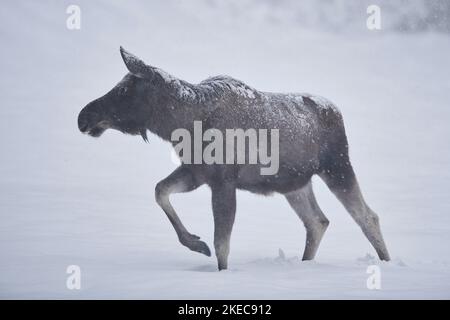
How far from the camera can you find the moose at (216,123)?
8.03 m

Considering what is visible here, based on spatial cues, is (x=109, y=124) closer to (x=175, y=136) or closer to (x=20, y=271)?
(x=175, y=136)

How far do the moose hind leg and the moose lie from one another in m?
0.09

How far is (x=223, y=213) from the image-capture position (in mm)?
7953

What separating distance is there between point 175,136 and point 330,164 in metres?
1.94

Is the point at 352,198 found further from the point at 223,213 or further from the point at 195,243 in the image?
the point at 195,243

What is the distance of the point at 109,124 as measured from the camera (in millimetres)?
8414

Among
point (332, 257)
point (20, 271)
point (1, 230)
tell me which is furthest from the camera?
point (1, 230)

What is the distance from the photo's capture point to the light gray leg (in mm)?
9039

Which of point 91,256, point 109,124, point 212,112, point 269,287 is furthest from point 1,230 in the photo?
point 269,287

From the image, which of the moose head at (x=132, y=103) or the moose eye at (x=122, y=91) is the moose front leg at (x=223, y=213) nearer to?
the moose head at (x=132, y=103)

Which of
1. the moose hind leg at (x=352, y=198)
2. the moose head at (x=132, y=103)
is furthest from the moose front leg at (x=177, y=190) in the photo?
the moose hind leg at (x=352, y=198)

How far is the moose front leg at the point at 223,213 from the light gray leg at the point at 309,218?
1241 millimetres
